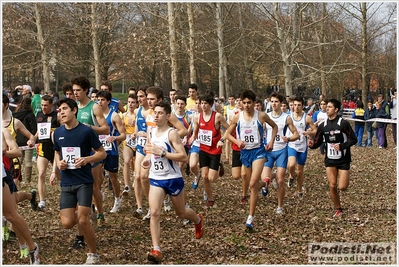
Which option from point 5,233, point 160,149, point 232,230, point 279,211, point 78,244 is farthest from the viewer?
point 279,211

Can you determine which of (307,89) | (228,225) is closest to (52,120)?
(228,225)

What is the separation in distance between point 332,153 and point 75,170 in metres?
4.34

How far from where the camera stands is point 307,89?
4306 cm

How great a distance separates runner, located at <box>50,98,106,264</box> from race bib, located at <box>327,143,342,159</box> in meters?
4.00

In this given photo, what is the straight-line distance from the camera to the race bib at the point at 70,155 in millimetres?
6855

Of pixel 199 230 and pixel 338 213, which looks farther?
pixel 338 213

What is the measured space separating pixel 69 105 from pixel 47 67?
70.4ft

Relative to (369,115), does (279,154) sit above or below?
below

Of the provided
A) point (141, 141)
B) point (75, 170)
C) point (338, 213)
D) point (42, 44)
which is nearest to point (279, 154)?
point (338, 213)

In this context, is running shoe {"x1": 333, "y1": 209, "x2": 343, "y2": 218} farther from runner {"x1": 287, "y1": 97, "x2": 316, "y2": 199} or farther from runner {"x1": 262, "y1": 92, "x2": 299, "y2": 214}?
runner {"x1": 287, "y1": 97, "x2": 316, "y2": 199}

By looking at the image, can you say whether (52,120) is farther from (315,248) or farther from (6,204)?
(315,248)

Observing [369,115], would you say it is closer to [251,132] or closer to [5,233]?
[251,132]

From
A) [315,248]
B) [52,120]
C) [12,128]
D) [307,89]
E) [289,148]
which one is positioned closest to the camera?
[315,248]

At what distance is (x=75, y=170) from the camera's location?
6.86 metres
